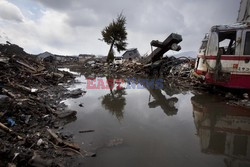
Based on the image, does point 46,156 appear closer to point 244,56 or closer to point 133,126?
point 133,126

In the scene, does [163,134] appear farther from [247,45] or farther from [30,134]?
[247,45]

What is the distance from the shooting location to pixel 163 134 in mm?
3139

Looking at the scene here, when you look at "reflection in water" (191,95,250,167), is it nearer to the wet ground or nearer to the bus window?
the wet ground

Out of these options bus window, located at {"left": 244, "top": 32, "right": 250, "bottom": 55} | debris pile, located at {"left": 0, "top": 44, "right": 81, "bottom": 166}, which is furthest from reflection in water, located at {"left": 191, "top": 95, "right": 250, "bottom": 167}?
debris pile, located at {"left": 0, "top": 44, "right": 81, "bottom": 166}

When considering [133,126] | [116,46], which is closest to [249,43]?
[133,126]

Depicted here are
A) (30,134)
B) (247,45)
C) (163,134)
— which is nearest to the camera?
(30,134)

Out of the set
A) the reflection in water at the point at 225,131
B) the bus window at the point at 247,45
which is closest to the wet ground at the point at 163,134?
the reflection in water at the point at 225,131

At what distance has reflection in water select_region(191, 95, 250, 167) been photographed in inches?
97.9

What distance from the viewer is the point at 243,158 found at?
93.7 inches

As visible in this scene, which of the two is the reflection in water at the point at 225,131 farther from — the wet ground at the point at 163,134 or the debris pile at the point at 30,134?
the debris pile at the point at 30,134

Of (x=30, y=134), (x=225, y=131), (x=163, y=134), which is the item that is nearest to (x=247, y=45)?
(x=225, y=131)

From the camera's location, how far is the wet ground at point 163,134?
232 centimetres

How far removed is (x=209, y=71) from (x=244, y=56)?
130 centimetres

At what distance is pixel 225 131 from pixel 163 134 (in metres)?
1.53
